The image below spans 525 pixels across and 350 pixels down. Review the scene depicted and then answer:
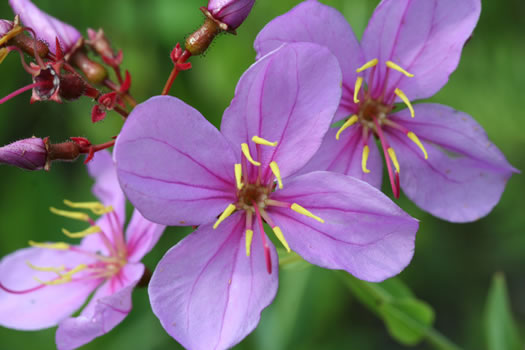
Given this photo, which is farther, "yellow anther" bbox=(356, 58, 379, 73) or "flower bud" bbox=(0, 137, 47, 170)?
"yellow anther" bbox=(356, 58, 379, 73)

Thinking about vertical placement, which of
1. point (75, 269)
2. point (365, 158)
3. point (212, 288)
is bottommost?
point (75, 269)

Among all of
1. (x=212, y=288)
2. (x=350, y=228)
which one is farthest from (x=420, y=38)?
(x=212, y=288)

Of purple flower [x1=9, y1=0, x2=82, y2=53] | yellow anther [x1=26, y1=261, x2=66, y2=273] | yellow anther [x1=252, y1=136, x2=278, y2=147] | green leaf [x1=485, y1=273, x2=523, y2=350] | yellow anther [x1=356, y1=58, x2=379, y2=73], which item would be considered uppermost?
purple flower [x1=9, y1=0, x2=82, y2=53]

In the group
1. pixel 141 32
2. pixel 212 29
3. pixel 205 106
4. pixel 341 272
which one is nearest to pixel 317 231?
pixel 341 272

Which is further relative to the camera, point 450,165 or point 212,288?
point 450,165

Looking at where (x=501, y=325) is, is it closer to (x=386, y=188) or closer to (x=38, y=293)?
(x=386, y=188)

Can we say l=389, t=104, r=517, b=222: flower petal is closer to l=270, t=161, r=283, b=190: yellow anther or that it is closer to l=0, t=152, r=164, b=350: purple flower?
l=270, t=161, r=283, b=190: yellow anther

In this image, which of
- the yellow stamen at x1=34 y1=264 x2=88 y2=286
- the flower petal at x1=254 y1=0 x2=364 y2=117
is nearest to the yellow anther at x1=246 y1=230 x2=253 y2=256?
the flower petal at x1=254 y1=0 x2=364 y2=117

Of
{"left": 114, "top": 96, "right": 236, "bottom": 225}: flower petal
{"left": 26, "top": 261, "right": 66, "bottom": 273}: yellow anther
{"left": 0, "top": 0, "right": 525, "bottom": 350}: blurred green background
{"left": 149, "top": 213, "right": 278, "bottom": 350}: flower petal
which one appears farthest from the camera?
{"left": 0, "top": 0, "right": 525, "bottom": 350}: blurred green background
